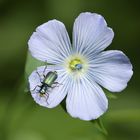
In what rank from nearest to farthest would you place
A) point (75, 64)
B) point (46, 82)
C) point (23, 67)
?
point (46, 82) < point (75, 64) < point (23, 67)

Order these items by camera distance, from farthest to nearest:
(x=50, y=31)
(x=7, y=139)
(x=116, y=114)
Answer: (x=116, y=114), (x=7, y=139), (x=50, y=31)

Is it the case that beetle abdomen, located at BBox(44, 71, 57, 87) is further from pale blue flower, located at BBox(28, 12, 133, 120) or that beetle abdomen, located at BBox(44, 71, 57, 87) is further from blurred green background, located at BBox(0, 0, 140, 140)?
blurred green background, located at BBox(0, 0, 140, 140)

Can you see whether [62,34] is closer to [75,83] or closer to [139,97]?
[75,83]

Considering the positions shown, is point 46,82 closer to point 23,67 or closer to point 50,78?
point 50,78

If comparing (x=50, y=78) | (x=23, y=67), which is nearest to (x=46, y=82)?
(x=50, y=78)

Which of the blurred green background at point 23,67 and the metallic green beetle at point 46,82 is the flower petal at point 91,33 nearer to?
the metallic green beetle at point 46,82

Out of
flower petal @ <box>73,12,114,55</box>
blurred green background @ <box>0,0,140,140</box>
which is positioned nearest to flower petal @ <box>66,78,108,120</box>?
flower petal @ <box>73,12,114,55</box>

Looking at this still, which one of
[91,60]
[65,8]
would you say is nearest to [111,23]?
[65,8]
